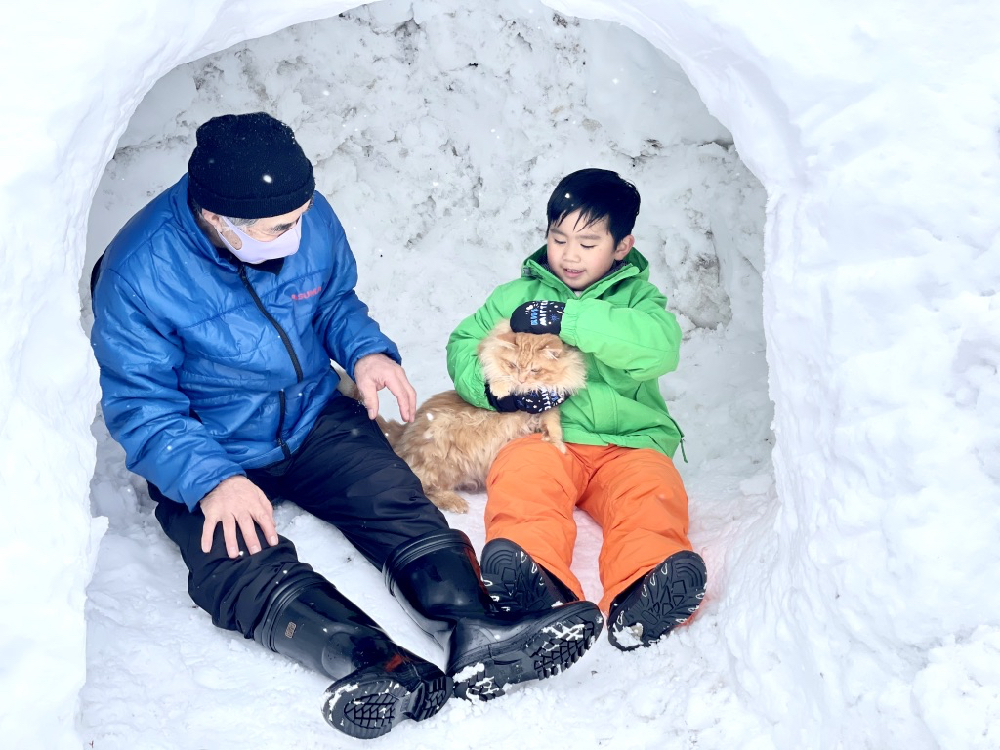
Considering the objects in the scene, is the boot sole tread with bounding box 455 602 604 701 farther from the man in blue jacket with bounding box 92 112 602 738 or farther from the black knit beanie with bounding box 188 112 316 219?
the black knit beanie with bounding box 188 112 316 219

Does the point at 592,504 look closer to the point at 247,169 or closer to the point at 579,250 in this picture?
the point at 579,250

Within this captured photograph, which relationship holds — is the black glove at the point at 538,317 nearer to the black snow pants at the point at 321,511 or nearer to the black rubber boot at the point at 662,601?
the black snow pants at the point at 321,511

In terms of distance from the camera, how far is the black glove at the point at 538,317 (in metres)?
2.70

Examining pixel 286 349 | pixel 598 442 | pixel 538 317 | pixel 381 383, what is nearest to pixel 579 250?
pixel 538 317

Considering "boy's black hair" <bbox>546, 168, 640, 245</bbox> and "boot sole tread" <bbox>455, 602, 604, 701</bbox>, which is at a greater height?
"boy's black hair" <bbox>546, 168, 640, 245</bbox>

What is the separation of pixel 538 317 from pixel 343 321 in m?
0.62

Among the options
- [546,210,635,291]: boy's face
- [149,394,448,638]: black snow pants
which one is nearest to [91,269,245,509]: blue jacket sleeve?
[149,394,448,638]: black snow pants

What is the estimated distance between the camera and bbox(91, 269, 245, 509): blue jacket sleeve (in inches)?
91.0

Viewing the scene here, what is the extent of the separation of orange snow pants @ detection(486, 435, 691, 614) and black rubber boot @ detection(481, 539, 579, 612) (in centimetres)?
8

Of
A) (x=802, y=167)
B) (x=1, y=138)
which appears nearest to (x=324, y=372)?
(x=1, y=138)

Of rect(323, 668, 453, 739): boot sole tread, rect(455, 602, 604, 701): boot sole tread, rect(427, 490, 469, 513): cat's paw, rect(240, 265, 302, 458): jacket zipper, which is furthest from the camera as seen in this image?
rect(427, 490, 469, 513): cat's paw

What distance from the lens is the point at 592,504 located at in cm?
284

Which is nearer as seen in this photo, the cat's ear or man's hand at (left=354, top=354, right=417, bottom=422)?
man's hand at (left=354, top=354, right=417, bottom=422)

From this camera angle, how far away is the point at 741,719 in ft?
6.63
